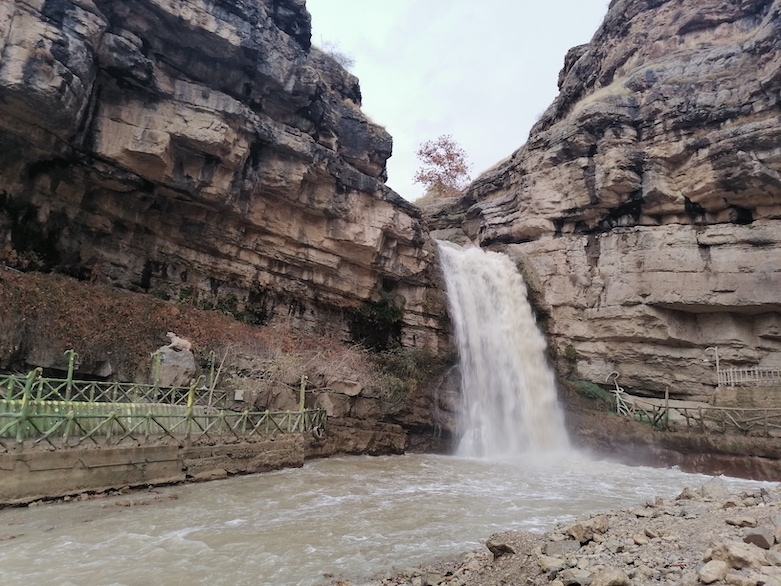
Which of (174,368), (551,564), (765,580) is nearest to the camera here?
(765,580)

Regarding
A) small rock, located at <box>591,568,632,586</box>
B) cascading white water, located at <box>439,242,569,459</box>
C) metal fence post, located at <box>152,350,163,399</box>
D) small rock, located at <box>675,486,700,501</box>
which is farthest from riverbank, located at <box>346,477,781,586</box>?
cascading white water, located at <box>439,242,569,459</box>

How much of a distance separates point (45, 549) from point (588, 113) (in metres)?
25.5

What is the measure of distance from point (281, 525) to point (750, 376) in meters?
19.8

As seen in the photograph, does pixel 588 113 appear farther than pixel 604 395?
Yes

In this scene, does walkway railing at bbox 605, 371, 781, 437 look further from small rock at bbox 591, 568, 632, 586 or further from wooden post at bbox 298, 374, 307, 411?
small rock at bbox 591, 568, 632, 586

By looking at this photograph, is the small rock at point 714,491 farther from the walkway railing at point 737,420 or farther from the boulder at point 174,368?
the boulder at point 174,368

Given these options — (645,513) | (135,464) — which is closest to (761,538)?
(645,513)

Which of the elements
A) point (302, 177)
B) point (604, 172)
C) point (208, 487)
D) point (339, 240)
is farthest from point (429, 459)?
point (604, 172)

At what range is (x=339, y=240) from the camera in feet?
69.7

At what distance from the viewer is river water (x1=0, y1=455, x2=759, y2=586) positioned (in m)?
5.70

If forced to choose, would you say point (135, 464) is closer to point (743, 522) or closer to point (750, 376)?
point (743, 522)

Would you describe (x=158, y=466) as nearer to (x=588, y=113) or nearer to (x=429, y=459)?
(x=429, y=459)

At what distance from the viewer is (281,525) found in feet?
25.2

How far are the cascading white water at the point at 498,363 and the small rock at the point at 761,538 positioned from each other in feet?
46.8
